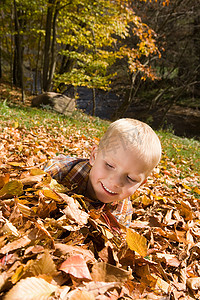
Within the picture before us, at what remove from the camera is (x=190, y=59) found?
1658 centimetres

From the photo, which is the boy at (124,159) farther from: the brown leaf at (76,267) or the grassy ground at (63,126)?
the grassy ground at (63,126)

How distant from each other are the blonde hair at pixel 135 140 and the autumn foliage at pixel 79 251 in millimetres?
427

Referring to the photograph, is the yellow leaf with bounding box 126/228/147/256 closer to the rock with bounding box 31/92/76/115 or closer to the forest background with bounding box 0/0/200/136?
the forest background with bounding box 0/0/200/136

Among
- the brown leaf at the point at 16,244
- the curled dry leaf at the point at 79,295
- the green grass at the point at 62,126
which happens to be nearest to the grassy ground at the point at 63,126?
the green grass at the point at 62,126

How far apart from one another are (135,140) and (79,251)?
0.73m

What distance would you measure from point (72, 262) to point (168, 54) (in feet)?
61.9

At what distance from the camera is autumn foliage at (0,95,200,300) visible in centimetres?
73

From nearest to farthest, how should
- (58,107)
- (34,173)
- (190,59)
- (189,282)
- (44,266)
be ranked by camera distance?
1. (44,266)
2. (189,282)
3. (34,173)
4. (58,107)
5. (190,59)

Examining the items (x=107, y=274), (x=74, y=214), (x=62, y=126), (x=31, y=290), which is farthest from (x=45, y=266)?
(x=62, y=126)

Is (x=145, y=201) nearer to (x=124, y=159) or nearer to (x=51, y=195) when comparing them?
(x=124, y=159)

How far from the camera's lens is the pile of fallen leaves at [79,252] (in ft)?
2.39

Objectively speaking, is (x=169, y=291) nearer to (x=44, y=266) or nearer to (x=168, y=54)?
(x=44, y=266)

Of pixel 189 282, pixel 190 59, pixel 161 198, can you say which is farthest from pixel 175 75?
pixel 189 282

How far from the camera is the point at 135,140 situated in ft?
4.36
